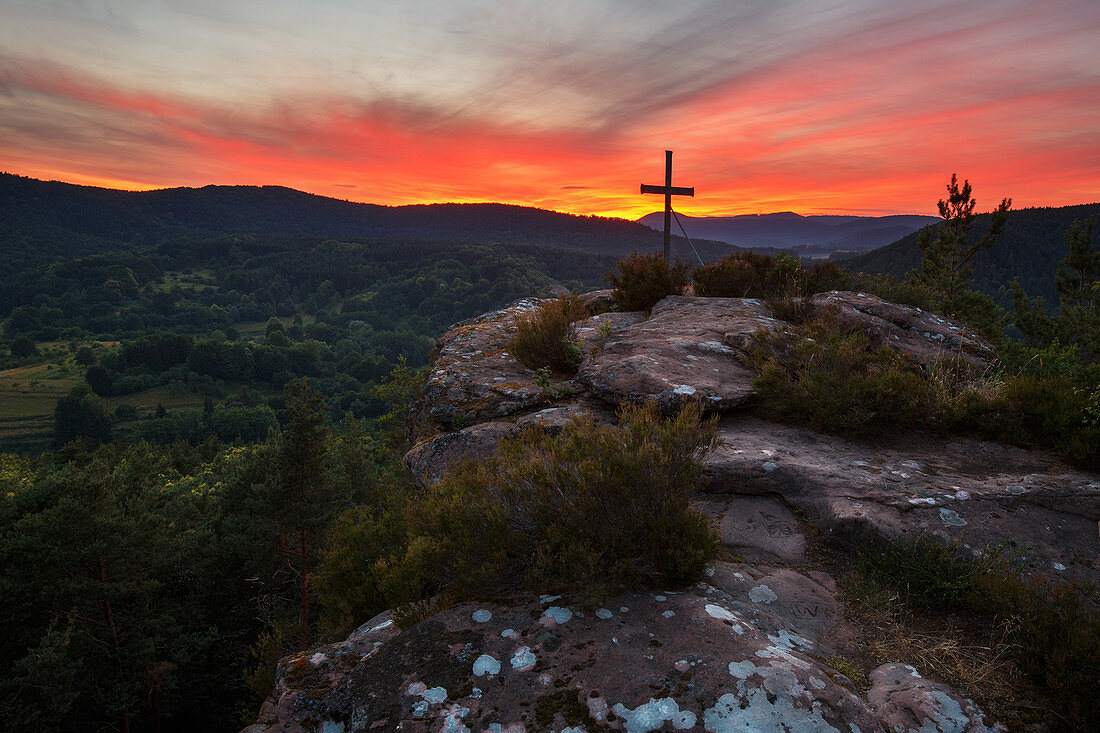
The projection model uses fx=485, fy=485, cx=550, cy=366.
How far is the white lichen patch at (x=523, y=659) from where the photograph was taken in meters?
2.55

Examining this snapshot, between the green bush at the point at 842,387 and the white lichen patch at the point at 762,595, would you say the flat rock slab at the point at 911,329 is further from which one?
the white lichen patch at the point at 762,595

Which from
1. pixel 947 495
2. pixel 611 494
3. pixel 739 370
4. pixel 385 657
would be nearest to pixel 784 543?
pixel 947 495

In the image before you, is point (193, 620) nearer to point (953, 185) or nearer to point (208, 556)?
point (208, 556)

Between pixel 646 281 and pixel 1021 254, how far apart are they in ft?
469

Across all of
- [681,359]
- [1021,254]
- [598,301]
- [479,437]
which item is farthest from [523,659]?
[1021,254]

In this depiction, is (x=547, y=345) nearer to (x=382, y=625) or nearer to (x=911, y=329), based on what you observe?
(x=382, y=625)

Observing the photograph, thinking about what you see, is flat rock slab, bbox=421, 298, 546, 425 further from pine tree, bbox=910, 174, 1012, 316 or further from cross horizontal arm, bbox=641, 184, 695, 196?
pine tree, bbox=910, 174, 1012, 316

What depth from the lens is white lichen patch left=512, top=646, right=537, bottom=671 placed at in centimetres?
255

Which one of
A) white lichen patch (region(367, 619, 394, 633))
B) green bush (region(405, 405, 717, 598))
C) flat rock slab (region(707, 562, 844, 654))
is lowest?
white lichen patch (region(367, 619, 394, 633))

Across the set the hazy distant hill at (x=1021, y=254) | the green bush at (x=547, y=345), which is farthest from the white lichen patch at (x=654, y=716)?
the hazy distant hill at (x=1021, y=254)

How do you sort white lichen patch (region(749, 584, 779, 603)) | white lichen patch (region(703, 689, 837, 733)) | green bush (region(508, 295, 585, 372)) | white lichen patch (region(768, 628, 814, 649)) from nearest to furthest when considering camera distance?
white lichen patch (region(703, 689, 837, 733)), white lichen patch (region(768, 628, 814, 649)), white lichen patch (region(749, 584, 779, 603)), green bush (region(508, 295, 585, 372))

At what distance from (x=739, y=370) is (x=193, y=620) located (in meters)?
23.0

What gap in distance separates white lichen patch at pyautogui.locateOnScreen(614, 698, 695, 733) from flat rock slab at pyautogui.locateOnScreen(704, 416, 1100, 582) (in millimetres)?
2129

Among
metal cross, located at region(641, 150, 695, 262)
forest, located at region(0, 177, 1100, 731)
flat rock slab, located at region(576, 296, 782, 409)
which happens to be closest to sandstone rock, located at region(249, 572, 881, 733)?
forest, located at region(0, 177, 1100, 731)
